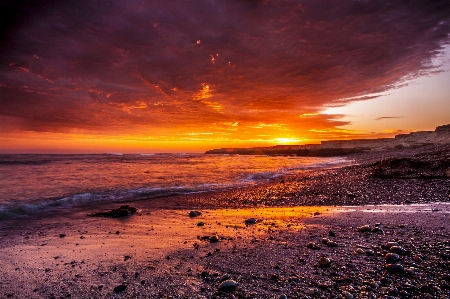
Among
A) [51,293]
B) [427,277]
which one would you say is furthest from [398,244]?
[51,293]

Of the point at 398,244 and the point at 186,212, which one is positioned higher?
the point at 398,244

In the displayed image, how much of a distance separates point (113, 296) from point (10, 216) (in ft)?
35.5

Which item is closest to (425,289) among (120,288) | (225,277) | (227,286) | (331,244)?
(331,244)

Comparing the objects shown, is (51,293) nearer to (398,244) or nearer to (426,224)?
(398,244)

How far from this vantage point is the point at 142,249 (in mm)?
6137

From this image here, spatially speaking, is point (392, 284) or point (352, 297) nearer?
point (352, 297)

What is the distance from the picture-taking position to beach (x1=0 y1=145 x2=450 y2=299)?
3.88m

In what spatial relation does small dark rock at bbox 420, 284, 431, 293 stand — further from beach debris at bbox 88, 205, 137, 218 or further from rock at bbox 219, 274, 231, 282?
beach debris at bbox 88, 205, 137, 218

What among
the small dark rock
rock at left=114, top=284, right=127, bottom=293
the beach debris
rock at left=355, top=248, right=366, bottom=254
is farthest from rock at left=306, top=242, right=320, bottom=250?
the beach debris

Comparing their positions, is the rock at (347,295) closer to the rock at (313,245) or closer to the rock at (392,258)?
the rock at (392,258)

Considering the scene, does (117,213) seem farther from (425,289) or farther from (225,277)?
(425,289)

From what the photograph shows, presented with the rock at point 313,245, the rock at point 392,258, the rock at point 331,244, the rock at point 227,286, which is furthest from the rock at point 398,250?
the rock at point 227,286

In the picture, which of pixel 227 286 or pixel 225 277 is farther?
pixel 225 277

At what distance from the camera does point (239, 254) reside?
5.35m
